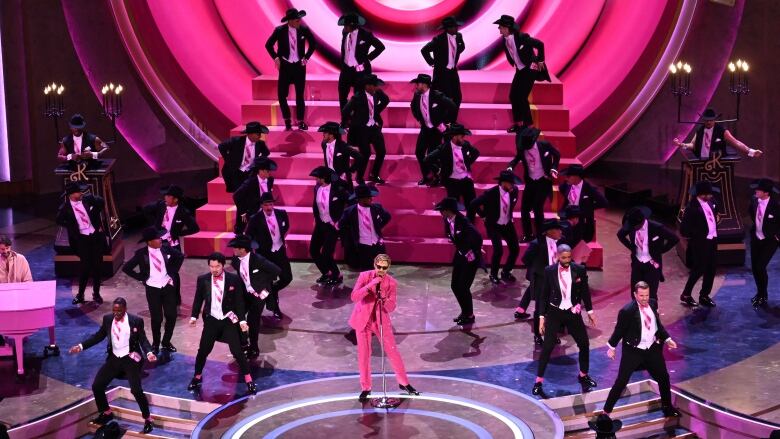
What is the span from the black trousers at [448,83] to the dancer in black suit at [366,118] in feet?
2.96

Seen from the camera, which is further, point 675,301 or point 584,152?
point 584,152

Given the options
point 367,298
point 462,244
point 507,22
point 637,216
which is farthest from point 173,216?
point 507,22

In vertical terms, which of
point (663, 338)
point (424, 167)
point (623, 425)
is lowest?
point (623, 425)

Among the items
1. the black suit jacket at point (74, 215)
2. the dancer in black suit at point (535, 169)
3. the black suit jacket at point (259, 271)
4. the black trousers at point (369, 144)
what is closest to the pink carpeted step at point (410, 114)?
the black trousers at point (369, 144)

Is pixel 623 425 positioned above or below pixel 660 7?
below

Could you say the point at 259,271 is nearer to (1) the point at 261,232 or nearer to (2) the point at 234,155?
(1) the point at 261,232

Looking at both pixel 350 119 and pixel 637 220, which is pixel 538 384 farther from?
pixel 350 119

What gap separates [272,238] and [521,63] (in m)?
4.82

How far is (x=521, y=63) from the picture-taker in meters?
15.1

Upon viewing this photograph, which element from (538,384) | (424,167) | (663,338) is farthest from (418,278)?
(663,338)

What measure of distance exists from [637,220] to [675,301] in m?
1.66

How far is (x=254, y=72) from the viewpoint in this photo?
60.2ft

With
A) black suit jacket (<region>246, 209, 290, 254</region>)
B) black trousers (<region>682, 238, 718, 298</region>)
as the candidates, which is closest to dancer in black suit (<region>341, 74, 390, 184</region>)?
black suit jacket (<region>246, 209, 290, 254</region>)

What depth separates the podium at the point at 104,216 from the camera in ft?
45.8
